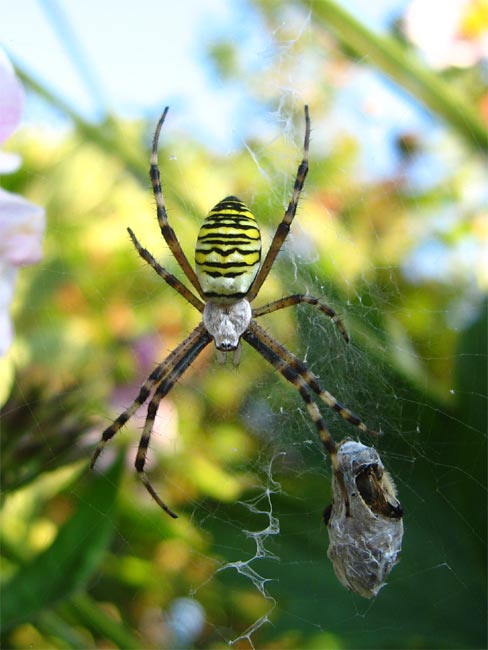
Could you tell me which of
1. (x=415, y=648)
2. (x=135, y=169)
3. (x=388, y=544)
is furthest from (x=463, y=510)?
(x=135, y=169)

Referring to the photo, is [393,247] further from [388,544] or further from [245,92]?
[388,544]

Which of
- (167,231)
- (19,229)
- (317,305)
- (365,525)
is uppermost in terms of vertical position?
(19,229)

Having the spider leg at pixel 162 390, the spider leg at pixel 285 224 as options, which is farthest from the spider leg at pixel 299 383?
the spider leg at pixel 285 224

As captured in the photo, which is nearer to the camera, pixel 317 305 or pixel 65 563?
pixel 65 563

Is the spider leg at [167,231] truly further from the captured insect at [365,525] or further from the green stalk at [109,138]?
the captured insect at [365,525]

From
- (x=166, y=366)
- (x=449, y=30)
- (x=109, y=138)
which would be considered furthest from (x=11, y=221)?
(x=449, y=30)

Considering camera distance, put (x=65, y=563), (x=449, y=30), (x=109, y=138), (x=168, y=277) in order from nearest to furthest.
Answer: (x=65, y=563), (x=168, y=277), (x=109, y=138), (x=449, y=30)

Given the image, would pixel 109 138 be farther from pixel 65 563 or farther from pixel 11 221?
pixel 11 221
